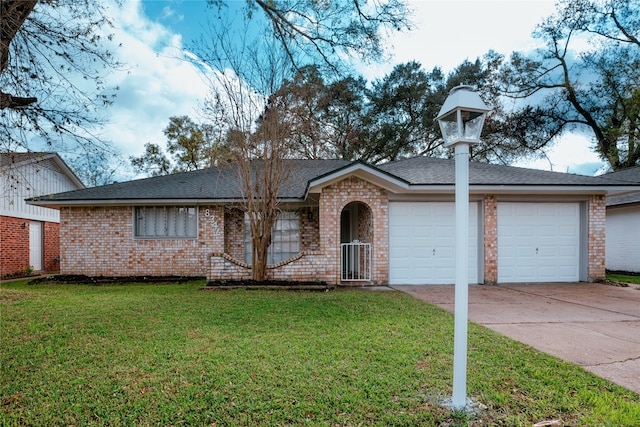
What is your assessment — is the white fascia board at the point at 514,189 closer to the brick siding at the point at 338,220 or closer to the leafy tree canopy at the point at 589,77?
the brick siding at the point at 338,220

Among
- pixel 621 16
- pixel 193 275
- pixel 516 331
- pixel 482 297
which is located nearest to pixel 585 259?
pixel 482 297

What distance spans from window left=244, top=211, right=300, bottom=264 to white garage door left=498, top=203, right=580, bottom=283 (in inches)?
257

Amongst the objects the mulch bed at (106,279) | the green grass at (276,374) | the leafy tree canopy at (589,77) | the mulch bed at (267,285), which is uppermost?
the leafy tree canopy at (589,77)

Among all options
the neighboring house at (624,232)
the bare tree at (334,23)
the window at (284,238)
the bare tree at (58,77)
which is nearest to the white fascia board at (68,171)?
the window at (284,238)

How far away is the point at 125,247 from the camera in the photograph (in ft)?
39.5

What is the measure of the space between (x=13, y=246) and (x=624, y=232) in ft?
80.6

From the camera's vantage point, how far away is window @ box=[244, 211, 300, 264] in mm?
12508

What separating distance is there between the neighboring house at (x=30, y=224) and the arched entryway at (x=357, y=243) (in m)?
11.3

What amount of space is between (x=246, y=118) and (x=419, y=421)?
826 cm

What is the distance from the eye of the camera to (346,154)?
70.4ft

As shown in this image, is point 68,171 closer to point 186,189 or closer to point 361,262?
point 186,189

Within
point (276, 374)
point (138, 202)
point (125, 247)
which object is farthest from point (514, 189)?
point (125, 247)

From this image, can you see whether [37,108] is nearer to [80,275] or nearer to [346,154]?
[80,275]

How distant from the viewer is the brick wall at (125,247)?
12.0 metres
